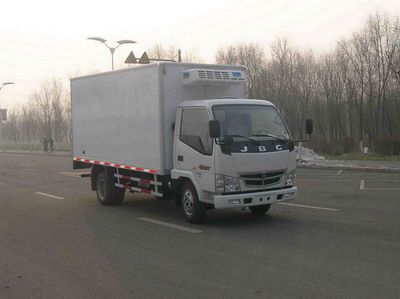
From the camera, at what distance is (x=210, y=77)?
9828 millimetres

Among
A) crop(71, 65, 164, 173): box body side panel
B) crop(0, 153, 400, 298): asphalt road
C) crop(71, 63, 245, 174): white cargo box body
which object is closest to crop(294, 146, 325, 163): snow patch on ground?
crop(0, 153, 400, 298): asphalt road

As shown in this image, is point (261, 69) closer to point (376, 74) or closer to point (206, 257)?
point (376, 74)

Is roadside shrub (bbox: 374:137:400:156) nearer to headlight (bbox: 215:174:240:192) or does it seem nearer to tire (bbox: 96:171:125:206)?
tire (bbox: 96:171:125:206)

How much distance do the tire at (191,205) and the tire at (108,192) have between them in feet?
10.3

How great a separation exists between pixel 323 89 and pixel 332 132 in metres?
4.43

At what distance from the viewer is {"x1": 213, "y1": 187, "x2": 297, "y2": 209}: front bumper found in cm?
845

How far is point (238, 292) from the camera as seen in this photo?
17.3 feet

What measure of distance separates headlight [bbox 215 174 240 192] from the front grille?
0.17 m

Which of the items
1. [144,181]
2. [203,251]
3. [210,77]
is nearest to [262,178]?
[203,251]

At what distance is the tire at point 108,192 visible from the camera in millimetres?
12117

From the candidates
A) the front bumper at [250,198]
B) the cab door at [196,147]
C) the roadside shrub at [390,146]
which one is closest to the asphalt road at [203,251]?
the front bumper at [250,198]

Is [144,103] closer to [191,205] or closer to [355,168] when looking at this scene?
[191,205]

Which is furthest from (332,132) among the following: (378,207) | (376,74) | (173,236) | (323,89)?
(173,236)

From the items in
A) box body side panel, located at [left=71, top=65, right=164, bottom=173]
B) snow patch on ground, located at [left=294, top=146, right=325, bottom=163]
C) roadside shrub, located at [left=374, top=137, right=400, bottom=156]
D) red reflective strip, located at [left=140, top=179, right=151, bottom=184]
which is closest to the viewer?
box body side panel, located at [left=71, top=65, right=164, bottom=173]
